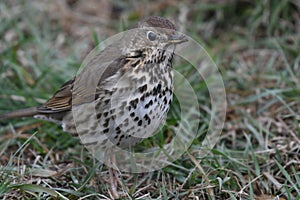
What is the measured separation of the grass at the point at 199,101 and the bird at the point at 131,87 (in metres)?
0.39

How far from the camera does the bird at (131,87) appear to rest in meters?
3.62

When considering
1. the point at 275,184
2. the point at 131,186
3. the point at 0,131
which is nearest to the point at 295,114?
the point at 275,184

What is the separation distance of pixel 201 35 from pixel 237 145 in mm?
2149

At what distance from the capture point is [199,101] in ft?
16.7

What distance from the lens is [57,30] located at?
6.48 m

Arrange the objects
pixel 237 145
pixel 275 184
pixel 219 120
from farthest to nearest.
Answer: pixel 219 120, pixel 237 145, pixel 275 184

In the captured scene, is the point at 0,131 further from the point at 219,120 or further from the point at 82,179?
the point at 219,120

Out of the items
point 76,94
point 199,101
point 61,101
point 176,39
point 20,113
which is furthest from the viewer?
point 199,101

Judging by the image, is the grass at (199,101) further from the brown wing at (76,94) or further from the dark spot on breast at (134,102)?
the dark spot on breast at (134,102)

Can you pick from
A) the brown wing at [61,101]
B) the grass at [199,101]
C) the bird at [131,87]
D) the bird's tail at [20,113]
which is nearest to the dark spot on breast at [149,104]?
the bird at [131,87]

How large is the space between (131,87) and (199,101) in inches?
62.9

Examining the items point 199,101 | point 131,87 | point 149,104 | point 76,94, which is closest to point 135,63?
point 131,87

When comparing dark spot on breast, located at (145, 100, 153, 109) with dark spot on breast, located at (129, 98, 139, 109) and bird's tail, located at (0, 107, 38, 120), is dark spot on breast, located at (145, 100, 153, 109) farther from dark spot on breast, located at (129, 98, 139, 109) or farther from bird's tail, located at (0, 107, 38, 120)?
bird's tail, located at (0, 107, 38, 120)

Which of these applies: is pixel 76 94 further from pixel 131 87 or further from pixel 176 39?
pixel 176 39
